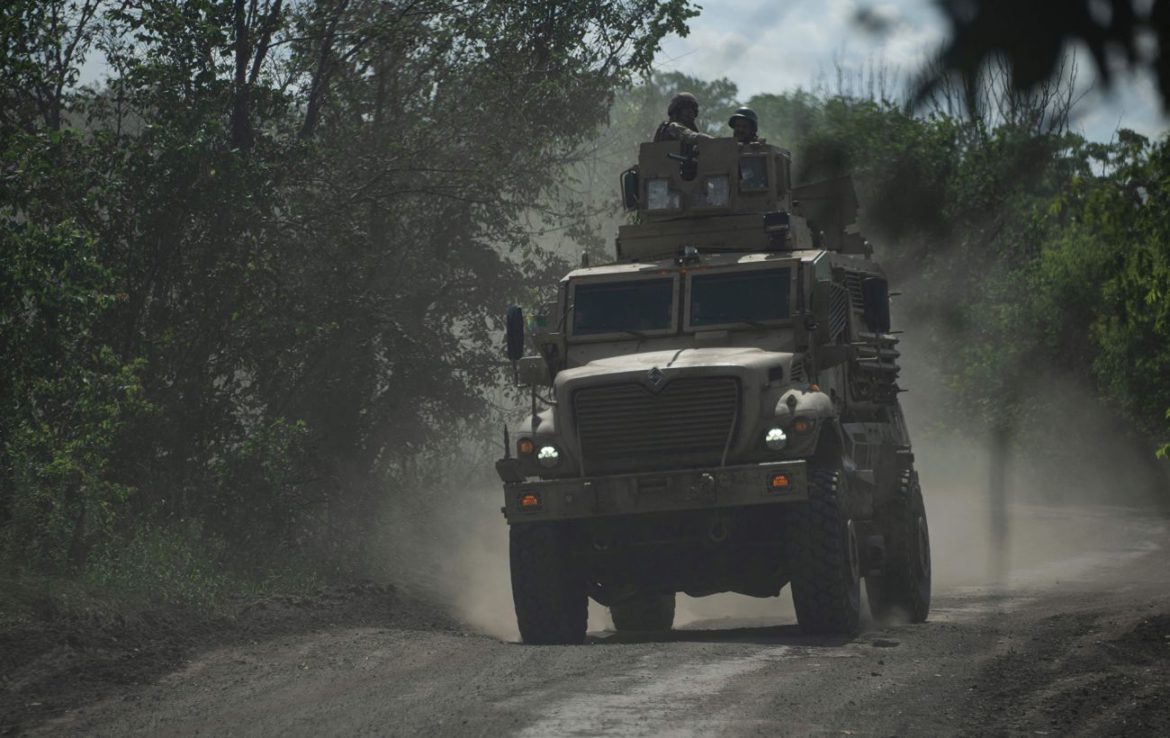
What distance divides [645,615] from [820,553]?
3.91 m

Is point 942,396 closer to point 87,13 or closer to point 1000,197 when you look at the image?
point 1000,197

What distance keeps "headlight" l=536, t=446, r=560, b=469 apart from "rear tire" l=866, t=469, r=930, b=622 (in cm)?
353

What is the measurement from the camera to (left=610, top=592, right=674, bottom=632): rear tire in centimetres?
1479

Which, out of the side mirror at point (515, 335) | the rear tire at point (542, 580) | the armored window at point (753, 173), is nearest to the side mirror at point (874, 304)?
the armored window at point (753, 173)

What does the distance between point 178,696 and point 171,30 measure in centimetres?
878

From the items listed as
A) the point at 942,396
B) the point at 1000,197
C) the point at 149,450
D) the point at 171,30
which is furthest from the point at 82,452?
the point at 942,396

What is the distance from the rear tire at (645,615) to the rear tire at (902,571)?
1874mm

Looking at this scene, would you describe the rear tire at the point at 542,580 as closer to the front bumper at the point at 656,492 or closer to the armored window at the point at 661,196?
the front bumper at the point at 656,492

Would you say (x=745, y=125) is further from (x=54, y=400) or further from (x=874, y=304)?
(x=54, y=400)

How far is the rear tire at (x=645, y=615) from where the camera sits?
14.8 meters

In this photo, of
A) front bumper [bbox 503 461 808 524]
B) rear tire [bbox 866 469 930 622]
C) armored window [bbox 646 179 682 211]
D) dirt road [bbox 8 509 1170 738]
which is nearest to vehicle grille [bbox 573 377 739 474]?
front bumper [bbox 503 461 808 524]

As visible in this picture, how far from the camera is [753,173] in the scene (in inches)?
542

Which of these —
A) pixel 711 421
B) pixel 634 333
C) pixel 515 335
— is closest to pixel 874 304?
pixel 634 333

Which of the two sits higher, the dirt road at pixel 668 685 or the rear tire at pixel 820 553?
the rear tire at pixel 820 553
